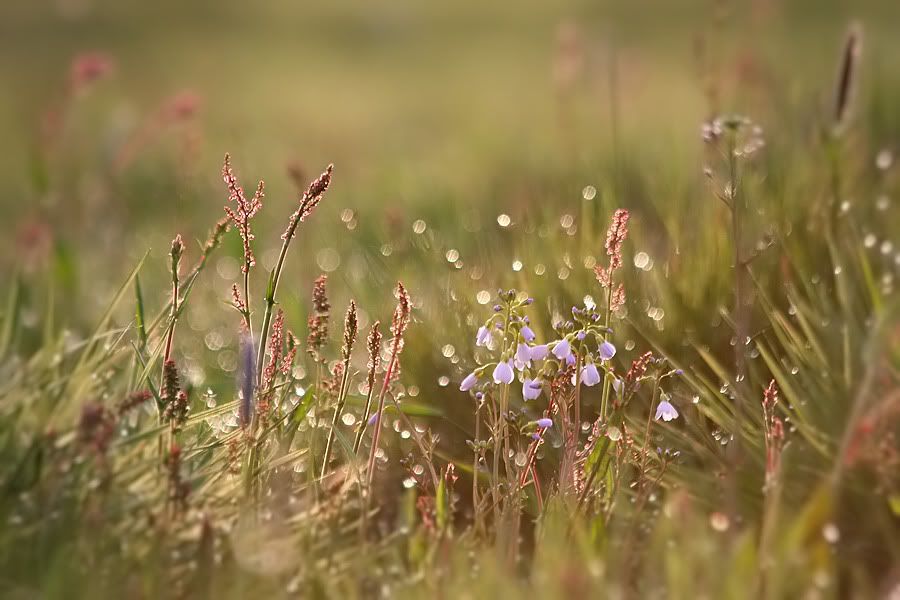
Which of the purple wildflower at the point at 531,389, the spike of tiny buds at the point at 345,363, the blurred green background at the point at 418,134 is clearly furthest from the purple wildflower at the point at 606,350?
the blurred green background at the point at 418,134

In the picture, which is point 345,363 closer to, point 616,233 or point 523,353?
point 523,353

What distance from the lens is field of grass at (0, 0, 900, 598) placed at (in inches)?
54.7

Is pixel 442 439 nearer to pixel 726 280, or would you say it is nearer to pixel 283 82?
pixel 726 280

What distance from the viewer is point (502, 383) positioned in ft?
5.10

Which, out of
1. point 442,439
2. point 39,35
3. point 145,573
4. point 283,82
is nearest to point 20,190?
point 283,82

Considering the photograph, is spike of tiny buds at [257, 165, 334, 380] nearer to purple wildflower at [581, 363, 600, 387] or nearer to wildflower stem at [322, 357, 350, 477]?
wildflower stem at [322, 357, 350, 477]

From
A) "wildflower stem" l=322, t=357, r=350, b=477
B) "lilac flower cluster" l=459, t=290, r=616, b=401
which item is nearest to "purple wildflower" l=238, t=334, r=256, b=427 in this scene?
"wildflower stem" l=322, t=357, r=350, b=477

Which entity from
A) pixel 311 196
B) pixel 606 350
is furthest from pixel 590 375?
pixel 311 196

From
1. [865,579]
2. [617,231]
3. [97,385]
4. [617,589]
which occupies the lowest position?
[865,579]

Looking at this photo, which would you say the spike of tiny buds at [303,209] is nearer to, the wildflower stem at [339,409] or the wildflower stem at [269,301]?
the wildflower stem at [269,301]

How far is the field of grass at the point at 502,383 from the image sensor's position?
1.39 metres

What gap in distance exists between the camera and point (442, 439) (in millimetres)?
1900

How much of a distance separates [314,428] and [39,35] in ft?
26.0

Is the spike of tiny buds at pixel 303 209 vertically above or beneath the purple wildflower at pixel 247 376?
above
